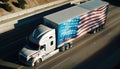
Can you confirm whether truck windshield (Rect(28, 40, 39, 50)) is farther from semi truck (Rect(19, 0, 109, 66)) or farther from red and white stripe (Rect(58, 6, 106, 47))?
red and white stripe (Rect(58, 6, 106, 47))

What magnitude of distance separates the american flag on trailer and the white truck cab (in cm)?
605

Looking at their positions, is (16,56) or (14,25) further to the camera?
(14,25)

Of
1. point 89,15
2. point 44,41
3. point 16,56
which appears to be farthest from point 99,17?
point 16,56

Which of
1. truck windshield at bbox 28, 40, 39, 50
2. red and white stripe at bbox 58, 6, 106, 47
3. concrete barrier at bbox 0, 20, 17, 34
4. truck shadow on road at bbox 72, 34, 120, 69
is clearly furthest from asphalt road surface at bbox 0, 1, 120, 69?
concrete barrier at bbox 0, 20, 17, 34

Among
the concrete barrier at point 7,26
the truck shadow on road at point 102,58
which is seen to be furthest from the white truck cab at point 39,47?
the concrete barrier at point 7,26

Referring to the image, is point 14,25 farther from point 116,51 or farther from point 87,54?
point 116,51

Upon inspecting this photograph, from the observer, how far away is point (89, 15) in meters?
34.1

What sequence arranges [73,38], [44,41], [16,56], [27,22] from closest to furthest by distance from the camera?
1. [44,41]
2. [16,56]
3. [73,38]
4. [27,22]

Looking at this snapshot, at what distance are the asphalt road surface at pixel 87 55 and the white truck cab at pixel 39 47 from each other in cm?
99

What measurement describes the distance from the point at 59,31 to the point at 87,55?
5639mm

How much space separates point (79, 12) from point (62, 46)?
5811mm

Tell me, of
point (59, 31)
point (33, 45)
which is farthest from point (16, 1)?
point (33, 45)

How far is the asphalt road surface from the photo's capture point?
28.8m

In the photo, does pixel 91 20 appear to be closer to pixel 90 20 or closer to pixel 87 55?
pixel 90 20
